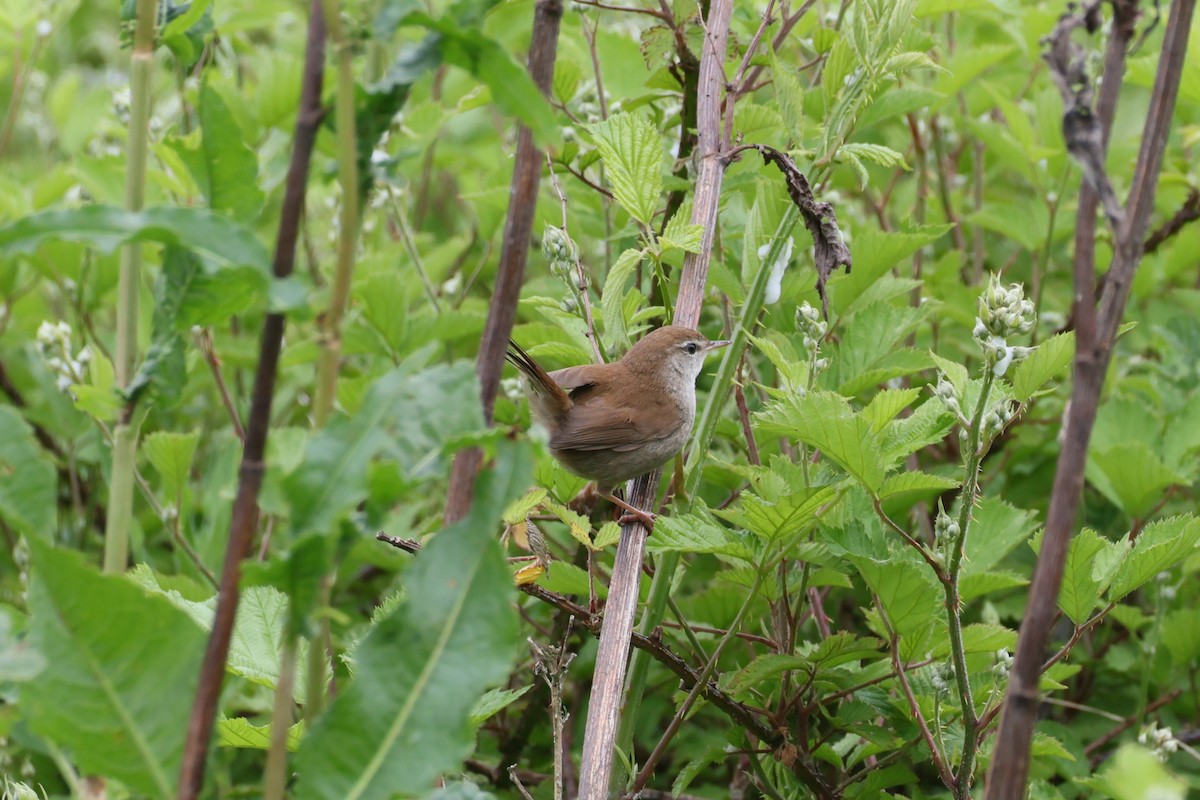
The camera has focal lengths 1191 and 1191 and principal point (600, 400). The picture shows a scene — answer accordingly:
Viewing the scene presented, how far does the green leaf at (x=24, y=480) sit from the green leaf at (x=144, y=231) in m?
0.22

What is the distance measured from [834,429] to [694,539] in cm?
32

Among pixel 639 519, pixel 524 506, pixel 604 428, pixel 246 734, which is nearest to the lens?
pixel 246 734

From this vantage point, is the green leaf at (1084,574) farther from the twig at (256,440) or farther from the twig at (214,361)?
the twig at (214,361)

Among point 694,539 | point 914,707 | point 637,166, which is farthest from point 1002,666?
point 637,166

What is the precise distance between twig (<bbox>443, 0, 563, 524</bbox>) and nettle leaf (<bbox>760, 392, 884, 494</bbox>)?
77 centimetres

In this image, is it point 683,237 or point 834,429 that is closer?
point 834,429

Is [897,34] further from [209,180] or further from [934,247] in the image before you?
[934,247]

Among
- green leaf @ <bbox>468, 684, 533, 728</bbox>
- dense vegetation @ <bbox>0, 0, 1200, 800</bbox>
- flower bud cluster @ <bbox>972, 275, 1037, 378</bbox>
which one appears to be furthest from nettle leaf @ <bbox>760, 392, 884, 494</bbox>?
green leaf @ <bbox>468, 684, 533, 728</bbox>

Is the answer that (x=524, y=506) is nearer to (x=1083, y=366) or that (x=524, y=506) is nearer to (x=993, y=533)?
(x=993, y=533)

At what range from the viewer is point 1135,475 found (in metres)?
2.90

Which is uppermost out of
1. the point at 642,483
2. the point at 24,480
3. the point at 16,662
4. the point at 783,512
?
the point at 24,480

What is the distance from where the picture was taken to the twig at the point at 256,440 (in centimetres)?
122

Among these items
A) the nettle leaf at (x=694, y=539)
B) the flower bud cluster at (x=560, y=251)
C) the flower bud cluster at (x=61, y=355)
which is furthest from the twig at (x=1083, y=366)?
the flower bud cluster at (x=61, y=355)

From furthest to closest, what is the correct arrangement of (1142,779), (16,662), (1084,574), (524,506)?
1. (524,506)
2. (1084,574)
3. (16,662)
4. (1142,779)
